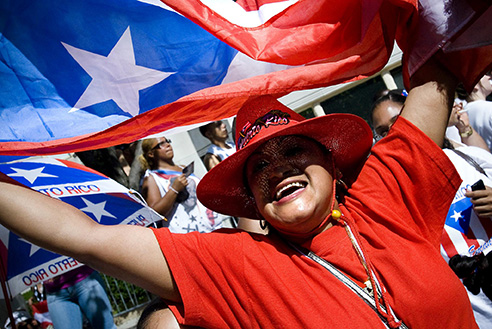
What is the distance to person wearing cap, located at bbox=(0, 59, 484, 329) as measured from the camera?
5.22 feet

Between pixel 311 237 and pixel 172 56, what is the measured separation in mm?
1203

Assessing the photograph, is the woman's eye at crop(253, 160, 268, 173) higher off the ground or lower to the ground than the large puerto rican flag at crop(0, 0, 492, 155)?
lower

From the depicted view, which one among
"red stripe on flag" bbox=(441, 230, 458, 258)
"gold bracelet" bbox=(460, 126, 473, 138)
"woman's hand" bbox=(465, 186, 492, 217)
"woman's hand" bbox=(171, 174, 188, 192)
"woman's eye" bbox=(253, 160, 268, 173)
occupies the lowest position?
"red stripe on flag" bbox=(441, 230, 458, 258)

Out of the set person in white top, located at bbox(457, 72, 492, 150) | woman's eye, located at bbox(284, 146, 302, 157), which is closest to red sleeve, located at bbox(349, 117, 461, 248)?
woman's eye, located at bbox(284, 146, 302, 157)

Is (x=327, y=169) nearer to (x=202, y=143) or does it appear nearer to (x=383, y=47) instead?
(x=383, y=47)

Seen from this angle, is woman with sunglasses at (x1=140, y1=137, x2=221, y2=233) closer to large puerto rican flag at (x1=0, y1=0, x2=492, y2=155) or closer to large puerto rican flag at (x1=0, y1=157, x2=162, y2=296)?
large puerto rican flag at (x1=0, y1=157, x2=162, y2=296)

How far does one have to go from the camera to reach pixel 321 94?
9.73m

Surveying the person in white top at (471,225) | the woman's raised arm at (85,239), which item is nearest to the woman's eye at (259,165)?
the woman's raised arm at (85,239)

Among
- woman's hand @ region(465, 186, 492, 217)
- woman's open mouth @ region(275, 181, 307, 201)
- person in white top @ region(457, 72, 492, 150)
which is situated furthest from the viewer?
person in white top @ region(457, 72, 492, 150)

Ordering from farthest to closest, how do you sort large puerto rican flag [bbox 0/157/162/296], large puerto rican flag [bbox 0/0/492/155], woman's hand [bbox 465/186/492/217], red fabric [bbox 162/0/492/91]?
large puerto rican flag [bbox 0/157/162/296], woman's hand [bbox 465/186/492/217], large puerto rican flag [bbox 0/0/492/155], red fabric [bbox 162/0/492/91]

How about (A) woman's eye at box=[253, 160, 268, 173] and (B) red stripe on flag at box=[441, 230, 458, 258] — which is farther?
(B) red stripe on flag at box=[441, 230, 458, 258]

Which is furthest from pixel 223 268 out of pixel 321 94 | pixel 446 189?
pixel 321 94

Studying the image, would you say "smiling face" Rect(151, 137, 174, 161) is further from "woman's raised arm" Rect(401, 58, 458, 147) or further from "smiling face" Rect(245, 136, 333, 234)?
"woman's raised arm" Rect(401, 58, 458, 147)

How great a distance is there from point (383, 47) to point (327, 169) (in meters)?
0.62
